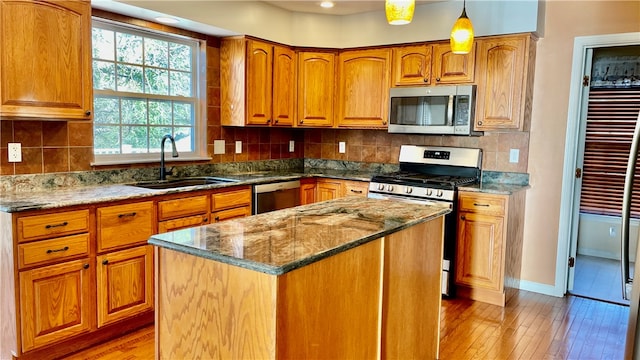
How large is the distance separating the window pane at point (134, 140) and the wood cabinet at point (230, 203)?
758mm

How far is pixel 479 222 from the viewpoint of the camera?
3682 mm

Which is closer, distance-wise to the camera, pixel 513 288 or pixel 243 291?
pixel 243 291

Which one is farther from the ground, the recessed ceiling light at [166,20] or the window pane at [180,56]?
the recessed ceiling light at [166,20]

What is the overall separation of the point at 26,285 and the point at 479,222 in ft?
9.97

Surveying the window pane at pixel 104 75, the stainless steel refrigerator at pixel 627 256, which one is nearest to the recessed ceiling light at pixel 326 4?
the window pane at pixel 104 75

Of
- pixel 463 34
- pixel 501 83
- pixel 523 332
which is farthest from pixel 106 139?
pixel 523 332

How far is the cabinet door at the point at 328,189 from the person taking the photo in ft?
14.6

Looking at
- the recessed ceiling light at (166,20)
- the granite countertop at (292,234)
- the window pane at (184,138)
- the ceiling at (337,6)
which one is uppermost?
the ceiling at (337,6)

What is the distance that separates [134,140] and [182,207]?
0.82m

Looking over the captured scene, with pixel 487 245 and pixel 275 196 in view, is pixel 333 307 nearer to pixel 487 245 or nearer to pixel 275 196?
pixel 487 245

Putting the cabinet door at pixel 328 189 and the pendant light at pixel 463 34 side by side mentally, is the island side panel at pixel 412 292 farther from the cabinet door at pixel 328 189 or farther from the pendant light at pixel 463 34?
the cabinet door at pixel 328 189

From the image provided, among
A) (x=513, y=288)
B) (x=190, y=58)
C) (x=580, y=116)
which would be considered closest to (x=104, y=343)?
(x=190, y=58)

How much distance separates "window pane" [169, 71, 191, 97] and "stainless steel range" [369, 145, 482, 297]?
1.79 meters

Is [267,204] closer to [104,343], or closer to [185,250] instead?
[104,343]
